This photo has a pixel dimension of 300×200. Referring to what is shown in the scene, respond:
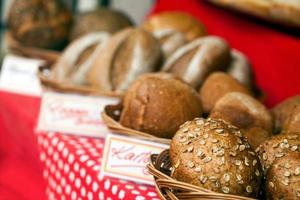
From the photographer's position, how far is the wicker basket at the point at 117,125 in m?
1.22

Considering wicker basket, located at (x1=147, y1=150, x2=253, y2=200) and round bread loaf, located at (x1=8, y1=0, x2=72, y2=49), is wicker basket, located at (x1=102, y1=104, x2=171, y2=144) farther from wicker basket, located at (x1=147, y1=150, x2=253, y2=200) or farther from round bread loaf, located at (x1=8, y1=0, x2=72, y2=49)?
round bread loaf, located at (x1=8, y1=0, x2=72, y2=49)

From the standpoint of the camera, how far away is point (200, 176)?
927 millimetres

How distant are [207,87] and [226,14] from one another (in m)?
0.79

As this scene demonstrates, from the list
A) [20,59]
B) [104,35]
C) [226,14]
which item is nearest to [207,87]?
[104,35]

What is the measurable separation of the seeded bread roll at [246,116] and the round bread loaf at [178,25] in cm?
67

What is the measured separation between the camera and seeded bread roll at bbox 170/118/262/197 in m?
0.92

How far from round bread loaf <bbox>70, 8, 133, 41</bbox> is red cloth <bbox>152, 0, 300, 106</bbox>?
369 mm

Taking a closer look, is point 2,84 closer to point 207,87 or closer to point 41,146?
point 41,146

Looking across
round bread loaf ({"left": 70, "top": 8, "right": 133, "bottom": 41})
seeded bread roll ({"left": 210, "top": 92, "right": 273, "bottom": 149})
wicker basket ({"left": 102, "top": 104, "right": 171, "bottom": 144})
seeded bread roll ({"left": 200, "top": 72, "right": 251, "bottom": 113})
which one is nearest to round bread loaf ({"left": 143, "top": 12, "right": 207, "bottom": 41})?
round bread loaf ({"left": 70, "top": 8, "right": 133, "bottom": 41})

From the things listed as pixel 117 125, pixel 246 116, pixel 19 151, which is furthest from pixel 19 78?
pixel 246 116

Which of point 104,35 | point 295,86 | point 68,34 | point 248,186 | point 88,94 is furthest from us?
point 68,34

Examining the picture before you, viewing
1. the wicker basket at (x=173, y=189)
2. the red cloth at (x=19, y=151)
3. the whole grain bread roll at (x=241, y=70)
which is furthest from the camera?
A: the red cloth at (x=19, y=151)

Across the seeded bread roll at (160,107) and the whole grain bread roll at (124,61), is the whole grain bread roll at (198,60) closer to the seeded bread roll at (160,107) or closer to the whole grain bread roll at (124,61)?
the whole grain bread roll at (124,61)

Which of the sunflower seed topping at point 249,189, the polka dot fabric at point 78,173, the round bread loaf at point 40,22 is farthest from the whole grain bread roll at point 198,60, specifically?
the round bread loaf at point 40,22
